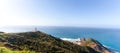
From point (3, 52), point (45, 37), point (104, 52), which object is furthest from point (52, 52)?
point (104, 52)

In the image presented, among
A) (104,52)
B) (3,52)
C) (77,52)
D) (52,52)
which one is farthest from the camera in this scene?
(104,52)

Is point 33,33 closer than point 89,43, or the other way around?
point 33,33

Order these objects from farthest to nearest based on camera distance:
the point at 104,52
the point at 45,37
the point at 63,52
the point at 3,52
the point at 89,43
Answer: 1. the point at 89,43
2. the point at 104,52
3. the point at 45,37
4. the point at 63,52
5. the point at 3,52

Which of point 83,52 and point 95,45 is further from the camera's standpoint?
point 95,45

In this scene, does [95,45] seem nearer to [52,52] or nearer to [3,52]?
[52,52]

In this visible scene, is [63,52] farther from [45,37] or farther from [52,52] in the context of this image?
[45,37]

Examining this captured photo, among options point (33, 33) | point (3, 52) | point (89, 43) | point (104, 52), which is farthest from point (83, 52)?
point (3, 52)

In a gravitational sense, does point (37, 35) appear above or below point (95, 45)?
above

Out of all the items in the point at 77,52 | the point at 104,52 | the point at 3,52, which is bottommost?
the point at 104,52

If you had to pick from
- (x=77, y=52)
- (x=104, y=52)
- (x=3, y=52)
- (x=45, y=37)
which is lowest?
(x=104, y=52)
